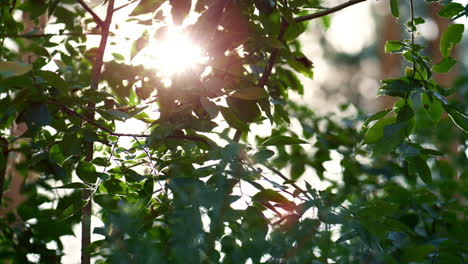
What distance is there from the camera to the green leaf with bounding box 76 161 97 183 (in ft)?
3.13

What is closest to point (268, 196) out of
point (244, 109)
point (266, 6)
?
point (244, 109)

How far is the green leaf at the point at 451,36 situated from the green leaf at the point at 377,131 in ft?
0.56

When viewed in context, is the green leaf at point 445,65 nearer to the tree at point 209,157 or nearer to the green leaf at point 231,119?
the tree at point 209,157

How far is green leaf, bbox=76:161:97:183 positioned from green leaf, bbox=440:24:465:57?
2.25ft

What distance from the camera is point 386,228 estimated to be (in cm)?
80

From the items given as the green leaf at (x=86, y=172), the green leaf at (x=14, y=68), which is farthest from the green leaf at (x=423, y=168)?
the green leaf at (x=14, y=68)

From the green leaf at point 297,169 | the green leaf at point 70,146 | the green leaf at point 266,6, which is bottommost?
the green leaf at point 297,169

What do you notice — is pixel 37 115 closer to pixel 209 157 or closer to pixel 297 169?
pixel 209 157

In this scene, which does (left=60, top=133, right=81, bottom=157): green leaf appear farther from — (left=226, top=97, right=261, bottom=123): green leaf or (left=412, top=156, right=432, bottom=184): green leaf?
(left=412, top=156, right=432, bottom=184): green leaf

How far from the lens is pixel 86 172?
3.17ft

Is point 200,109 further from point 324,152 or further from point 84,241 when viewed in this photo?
point 324,152

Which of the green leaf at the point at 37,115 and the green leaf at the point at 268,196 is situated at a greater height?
the green leaf at the point at 37,115

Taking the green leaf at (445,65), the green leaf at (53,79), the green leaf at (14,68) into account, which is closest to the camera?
the green leaf at (14,68)

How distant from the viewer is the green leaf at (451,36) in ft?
3.23
